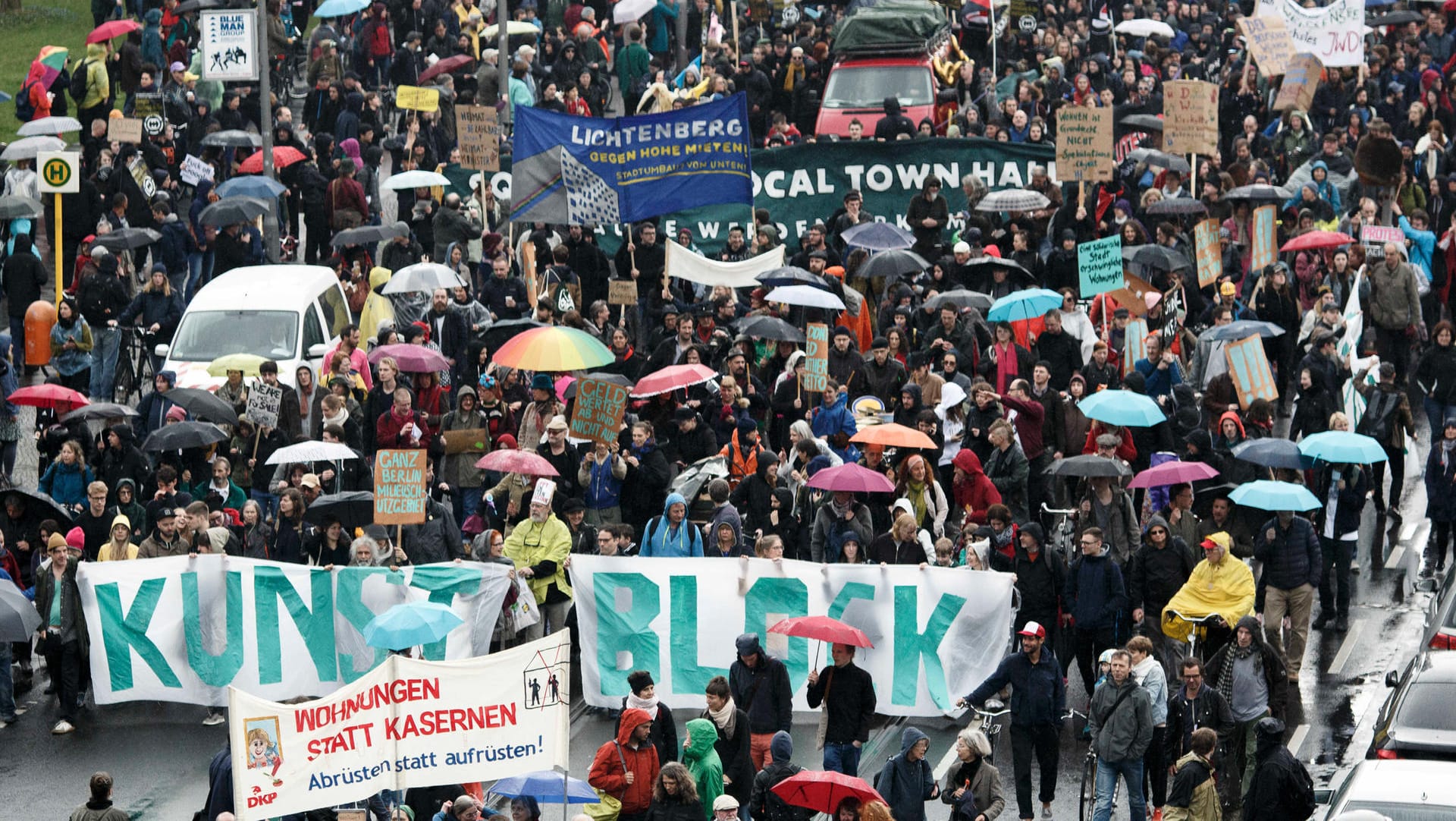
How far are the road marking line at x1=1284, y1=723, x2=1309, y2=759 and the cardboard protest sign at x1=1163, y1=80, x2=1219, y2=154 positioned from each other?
34.9 ft

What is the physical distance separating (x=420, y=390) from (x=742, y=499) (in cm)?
385

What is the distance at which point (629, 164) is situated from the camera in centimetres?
2475

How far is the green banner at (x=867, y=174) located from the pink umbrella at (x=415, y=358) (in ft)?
20.0

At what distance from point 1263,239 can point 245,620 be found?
11902 mm

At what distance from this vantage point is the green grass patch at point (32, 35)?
41125 mm

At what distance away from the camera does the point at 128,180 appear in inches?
1147

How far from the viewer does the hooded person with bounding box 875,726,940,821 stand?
1477 cm

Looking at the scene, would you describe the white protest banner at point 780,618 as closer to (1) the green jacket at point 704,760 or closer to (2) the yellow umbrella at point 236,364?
(1) the green jacket at point 704,760

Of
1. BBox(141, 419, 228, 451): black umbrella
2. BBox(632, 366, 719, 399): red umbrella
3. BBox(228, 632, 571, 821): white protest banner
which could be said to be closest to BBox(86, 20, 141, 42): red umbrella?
BBox(141, 419, 228, 451): black umbrella

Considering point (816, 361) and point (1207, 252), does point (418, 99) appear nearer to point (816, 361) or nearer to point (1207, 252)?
point (1207, 252)

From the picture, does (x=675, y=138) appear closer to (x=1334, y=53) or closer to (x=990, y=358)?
(x=990, y=358)

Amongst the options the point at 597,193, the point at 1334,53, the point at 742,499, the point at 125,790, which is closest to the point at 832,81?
the point at 1334,53

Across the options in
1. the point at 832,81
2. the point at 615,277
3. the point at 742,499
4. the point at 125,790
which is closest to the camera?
the point at 125,790

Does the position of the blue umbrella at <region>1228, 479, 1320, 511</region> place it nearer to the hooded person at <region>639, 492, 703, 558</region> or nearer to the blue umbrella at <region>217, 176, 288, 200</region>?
the hooded person at <region>639, 492, 703, 558</region>
